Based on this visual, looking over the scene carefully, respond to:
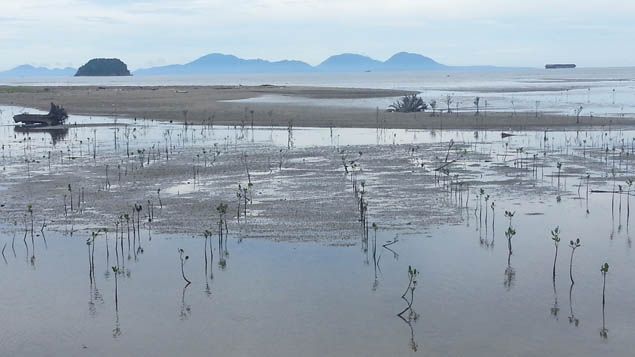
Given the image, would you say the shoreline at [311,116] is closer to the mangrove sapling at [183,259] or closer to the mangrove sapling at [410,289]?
the mangrove sapling at [183,259]

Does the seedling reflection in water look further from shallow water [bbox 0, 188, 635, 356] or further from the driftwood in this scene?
the driftwood

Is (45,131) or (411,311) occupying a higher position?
(45,131)

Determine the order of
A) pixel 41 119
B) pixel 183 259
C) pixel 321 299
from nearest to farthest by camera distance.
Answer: pixel 321 299 < pixel 183 259 < pixel 41 119

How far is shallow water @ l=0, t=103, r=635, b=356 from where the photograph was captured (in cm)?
950

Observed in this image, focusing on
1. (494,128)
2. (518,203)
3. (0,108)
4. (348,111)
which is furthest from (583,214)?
(0,108)

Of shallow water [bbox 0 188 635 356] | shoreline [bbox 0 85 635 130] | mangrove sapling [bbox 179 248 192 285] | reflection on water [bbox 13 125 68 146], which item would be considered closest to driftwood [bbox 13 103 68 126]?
reflection on water [bbox 13 125 68 146]

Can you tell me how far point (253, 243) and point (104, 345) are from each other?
472 cm

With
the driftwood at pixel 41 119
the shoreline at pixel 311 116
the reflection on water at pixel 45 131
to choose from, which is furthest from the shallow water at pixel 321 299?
the driftwood at pixel 41 119

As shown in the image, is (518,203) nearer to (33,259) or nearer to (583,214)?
(583,214)

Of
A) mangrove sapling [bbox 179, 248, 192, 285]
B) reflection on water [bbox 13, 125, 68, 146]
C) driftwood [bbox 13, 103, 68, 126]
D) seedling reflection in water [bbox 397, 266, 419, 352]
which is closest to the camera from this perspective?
seedling reflection in water [bbox 397, 266, 419, 352]

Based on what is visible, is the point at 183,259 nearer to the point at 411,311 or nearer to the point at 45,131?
the point at 411,311

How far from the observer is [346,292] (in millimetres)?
11250

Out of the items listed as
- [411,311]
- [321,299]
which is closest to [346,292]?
[321,299]

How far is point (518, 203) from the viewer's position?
17125 mm
